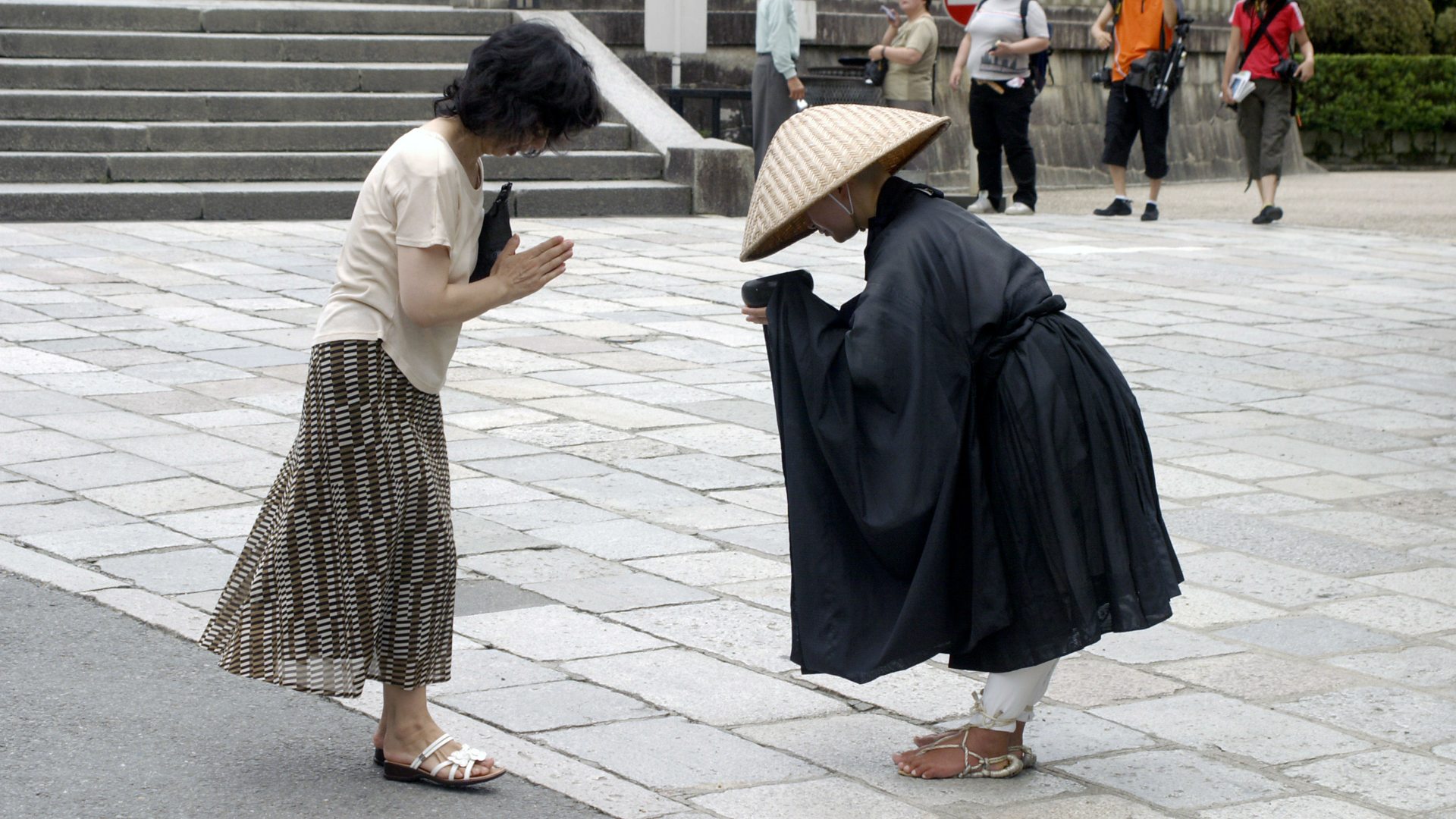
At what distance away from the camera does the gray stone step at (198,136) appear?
12.4m

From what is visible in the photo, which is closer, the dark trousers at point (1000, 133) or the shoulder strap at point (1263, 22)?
the shoulder strap at point (1263, 22)

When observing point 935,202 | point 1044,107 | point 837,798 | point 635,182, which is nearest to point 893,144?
point 935,202

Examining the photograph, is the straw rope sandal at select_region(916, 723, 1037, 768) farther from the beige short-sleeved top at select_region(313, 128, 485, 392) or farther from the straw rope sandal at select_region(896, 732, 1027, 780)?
the beige short-sleeved top at select_region(313, 128, 485, 392)

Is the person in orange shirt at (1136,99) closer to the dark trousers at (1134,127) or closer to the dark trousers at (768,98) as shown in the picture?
the dark trousers at (1134,127)

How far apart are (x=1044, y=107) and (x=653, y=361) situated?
40.7 ft

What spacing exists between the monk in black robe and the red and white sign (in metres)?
13.2

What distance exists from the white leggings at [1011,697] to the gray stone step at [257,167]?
888 cm

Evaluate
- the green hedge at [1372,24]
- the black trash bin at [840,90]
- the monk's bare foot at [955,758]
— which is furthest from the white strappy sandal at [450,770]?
the green hedge at [1372,24]

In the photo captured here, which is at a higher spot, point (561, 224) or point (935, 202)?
point (935, 202)

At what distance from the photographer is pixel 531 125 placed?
10.9 ft

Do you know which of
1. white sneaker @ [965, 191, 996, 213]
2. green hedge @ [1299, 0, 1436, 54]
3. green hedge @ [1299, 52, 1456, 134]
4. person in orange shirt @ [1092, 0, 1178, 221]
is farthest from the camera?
green hedge @ [1299, 0, 1436, 54]

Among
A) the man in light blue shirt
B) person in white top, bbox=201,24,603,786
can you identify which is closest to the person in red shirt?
the man in light blue shirt

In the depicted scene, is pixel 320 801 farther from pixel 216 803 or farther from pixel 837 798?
pixel 837 798

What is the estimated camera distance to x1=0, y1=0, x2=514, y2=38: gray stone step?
13.8 m
